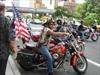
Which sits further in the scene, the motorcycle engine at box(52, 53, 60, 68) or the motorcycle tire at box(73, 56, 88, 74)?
the motorcycle tire at box(73, 56, 88, 74)

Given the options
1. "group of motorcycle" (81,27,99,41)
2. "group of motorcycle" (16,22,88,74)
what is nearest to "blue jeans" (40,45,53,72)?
"group of motorcycle" (16,22,88,74)

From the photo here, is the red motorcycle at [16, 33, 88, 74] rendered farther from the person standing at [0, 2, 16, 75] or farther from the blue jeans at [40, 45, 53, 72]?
the person standing at [0, 2, 16, 75]

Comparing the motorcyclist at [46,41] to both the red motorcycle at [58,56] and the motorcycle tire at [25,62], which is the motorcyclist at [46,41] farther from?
the motorcycle tire at [25,62]

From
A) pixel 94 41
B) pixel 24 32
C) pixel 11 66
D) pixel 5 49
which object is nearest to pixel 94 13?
pixel 94 41

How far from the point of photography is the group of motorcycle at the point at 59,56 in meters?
9.05

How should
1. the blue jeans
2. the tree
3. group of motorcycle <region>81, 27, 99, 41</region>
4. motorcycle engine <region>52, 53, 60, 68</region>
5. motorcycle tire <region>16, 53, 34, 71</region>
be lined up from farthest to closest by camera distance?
the tree < group of motorcycle <region>81, 27, 99, 41</region> < motorcycle tire <region>16, 53, 34, 71</region> < motorcycle engine <region>52, 53, 60, 68</region> < the blue jeans

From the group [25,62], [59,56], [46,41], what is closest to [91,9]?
[25,62]

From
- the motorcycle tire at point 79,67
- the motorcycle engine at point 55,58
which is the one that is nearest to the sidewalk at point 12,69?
the motorcycle engine at point 55,58

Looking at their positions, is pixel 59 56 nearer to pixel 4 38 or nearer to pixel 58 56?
pixel 58 56

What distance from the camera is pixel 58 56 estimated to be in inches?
356

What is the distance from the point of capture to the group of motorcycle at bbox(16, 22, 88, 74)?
9.05 metres

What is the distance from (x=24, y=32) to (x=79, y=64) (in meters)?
8.07

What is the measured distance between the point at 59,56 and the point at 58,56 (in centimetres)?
3

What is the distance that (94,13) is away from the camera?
6631cm
